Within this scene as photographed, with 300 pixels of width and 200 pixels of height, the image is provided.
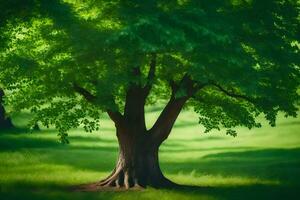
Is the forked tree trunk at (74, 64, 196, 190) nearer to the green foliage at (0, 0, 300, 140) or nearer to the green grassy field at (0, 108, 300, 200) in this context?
the green grassy field at (0, 108, 300, 200)

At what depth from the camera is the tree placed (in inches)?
752

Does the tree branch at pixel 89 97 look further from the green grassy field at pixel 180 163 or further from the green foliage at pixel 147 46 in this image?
the green grassy field at pixel 180 163

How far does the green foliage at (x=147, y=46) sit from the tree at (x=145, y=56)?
0.15 feet

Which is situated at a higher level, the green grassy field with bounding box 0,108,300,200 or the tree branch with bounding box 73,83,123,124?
the tree branch with bounding box 73,83,123,124

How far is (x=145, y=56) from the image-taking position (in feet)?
68.4

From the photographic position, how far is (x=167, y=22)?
61.9 ft

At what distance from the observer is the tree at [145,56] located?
752 inches

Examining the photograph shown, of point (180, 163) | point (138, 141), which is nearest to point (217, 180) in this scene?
point (138, 141)

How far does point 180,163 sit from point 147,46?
69.9 feet

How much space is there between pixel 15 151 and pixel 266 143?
82.0 feet

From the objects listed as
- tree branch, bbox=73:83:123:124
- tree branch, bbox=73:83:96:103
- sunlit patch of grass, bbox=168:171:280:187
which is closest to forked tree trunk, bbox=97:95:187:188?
tree branch, bbox=73:83:123:124

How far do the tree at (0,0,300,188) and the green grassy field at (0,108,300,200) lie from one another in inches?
128

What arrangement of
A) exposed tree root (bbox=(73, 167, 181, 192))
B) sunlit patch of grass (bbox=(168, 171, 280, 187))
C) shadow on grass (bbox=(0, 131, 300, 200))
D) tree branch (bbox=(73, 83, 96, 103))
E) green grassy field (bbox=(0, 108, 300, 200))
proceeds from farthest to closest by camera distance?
1. sunlit patch of grass (bbox=(168, 171, 280, 187))
2. exposed tree root (bbox=(73, 167, 181, 192))
3. tree branch (bbox=(73, 83, 96, 103))
4. green grassy field (bbox=(0, 108, 300, 200))
5. shadow on grass (bbox=(0, 131, 300, 200))

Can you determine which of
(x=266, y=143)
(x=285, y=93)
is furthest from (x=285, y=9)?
(x=266, y=143)
